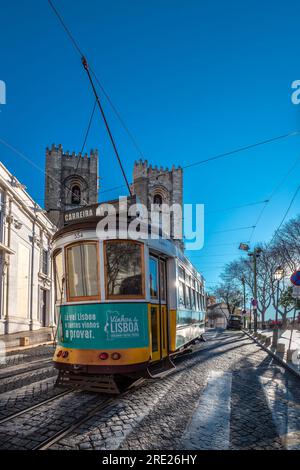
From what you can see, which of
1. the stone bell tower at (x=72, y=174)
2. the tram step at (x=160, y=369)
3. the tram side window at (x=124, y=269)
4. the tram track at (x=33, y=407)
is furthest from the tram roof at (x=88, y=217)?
the stone bell tower at (x=72, y=174)

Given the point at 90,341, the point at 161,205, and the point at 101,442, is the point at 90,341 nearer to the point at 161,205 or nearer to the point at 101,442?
the point at 101,442

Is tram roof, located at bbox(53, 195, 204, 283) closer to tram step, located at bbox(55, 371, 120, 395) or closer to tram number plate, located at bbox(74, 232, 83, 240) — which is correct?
tram number plate, located at bbox(74, 232, 83, 240)

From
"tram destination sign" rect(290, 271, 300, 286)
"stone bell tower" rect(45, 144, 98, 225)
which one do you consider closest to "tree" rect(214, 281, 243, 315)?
"stone bell tower" rect(45, 144, 98, 225)

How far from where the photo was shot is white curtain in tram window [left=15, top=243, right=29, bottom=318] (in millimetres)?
20562

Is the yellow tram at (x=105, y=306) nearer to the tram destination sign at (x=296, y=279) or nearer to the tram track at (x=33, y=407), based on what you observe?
the tram track at (x=33, y=407)

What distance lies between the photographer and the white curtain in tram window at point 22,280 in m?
20.6

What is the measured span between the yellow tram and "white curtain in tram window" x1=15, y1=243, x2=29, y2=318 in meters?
15.4

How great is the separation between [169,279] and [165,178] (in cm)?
5203

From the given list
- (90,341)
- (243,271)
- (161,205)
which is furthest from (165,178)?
(90,341)

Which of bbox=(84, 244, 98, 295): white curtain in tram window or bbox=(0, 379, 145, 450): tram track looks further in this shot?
bbox=(84, 244, 98, 295): white curtain in tram window

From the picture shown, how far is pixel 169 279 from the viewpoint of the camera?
7.25 m

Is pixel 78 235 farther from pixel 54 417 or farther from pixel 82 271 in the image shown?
pixel 54 417

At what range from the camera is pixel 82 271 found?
6.03 m

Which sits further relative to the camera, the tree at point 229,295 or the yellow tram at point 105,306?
the tree at point 229,295
